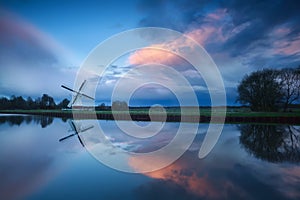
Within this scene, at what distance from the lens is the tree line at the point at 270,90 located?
30.6 meters

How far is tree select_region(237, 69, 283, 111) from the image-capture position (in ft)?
101

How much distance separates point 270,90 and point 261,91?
4.37 feet

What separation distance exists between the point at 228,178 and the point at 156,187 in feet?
6.95

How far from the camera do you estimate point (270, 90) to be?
1205 inches

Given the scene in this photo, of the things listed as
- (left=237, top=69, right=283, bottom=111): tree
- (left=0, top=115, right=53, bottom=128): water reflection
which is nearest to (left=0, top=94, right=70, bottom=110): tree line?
(left=0, top=115, right=53, bottom=128): water reflection

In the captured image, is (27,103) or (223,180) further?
(27,103)

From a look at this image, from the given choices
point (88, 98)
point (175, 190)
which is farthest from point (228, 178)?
point (88, 98)

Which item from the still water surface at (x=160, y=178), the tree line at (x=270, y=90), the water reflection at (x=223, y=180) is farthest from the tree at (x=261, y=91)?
the water reflection at (x=223, y=180)

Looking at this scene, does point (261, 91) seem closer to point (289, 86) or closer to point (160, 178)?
point (289, 86)

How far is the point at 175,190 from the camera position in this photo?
15.2ft

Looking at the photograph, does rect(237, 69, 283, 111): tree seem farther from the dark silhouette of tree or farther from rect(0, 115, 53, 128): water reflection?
the dark silhouette of tree

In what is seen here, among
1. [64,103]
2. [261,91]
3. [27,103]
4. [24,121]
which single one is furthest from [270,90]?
[27,103]

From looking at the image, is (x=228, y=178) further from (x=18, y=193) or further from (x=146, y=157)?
(x=18, y=193)

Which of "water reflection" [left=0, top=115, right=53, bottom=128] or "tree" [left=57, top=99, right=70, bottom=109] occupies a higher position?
"tree" [left=57, top=99, right=70, bottom=109]
